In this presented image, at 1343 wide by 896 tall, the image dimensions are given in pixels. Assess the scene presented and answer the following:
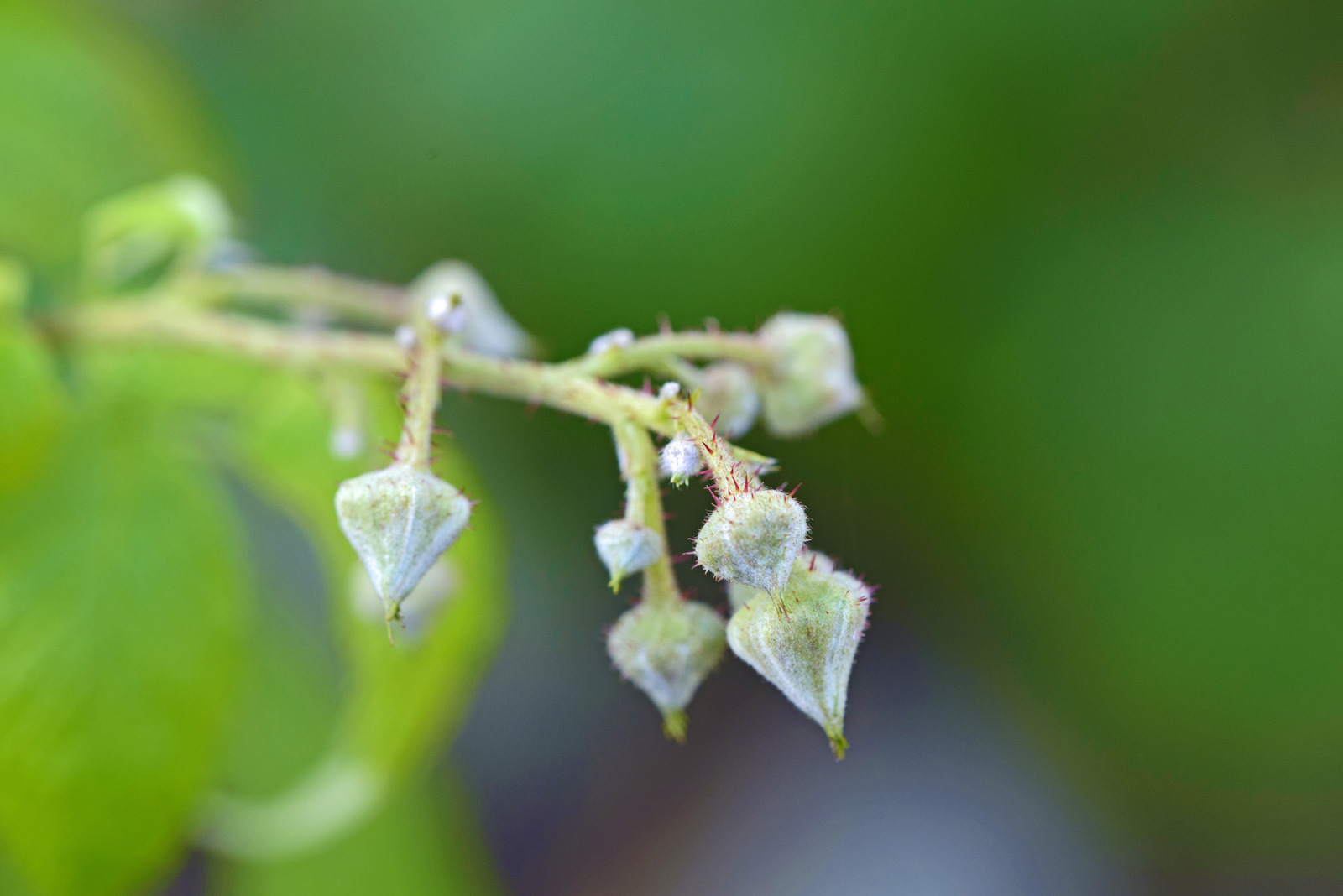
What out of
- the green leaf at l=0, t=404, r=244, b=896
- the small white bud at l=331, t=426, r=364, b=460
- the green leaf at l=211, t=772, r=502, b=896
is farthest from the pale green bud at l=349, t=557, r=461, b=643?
the green leaf at l=211, t=772, r=502, b=896

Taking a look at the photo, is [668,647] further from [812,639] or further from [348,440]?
[348,440]

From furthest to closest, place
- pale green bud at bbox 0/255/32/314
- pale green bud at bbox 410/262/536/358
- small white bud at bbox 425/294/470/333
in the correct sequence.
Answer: pale green bud at bbox 410/262/536/358 → pale green bud at bbox 0/255/32/314 → small white bud at bbox 425/294/470/333

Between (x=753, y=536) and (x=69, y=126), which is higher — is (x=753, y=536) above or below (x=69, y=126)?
below

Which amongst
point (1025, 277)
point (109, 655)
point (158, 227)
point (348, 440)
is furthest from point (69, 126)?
point (1025, 277)

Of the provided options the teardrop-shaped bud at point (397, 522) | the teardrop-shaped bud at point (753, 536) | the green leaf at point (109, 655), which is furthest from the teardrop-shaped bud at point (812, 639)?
the green leaf at point (109, 655)

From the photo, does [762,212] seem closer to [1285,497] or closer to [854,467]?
[854,467]

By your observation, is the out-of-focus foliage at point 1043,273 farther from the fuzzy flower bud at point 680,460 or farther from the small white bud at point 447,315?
the fuzzy flower bud at point 680,460

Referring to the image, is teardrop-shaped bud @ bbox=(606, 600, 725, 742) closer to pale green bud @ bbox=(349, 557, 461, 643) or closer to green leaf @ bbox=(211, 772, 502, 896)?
pale green bud @ bbox=(349, 557, 461, 643)
